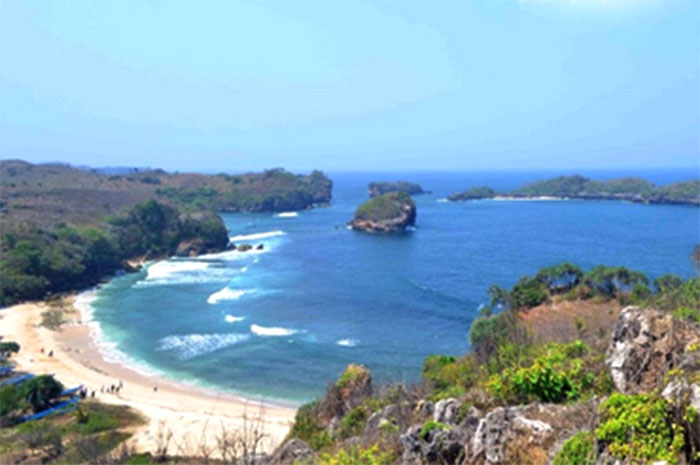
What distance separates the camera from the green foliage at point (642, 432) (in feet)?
20.6

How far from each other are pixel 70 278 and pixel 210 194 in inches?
2810

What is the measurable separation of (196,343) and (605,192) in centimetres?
12333

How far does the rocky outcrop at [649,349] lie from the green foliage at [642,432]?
2.29 meters

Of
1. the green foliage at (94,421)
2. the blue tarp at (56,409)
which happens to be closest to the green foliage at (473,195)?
the blue tarp at (56,409)

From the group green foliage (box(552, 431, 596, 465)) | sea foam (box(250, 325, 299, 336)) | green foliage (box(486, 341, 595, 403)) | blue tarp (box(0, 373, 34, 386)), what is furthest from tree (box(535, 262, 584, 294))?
green foliage (box(552, 431, 596, 465))

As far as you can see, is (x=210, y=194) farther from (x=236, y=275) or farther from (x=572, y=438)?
(x=572, y=438)

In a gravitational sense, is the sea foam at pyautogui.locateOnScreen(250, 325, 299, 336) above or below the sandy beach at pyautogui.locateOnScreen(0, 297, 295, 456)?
above

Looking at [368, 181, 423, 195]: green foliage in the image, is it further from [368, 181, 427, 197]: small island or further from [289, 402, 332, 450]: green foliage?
[289, 402, 332, 450]: green foliage

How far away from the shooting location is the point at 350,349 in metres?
34.0

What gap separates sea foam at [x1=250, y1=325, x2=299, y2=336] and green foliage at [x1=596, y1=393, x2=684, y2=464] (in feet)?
104

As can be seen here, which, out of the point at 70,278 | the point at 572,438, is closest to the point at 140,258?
the point at 70,278

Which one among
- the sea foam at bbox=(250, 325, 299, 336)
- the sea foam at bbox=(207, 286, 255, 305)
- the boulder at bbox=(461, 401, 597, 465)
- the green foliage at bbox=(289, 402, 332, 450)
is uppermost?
the boulder at bbox=(461, 401, 597, 465)

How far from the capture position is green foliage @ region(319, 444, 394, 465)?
837 centimetres

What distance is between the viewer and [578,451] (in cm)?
693
